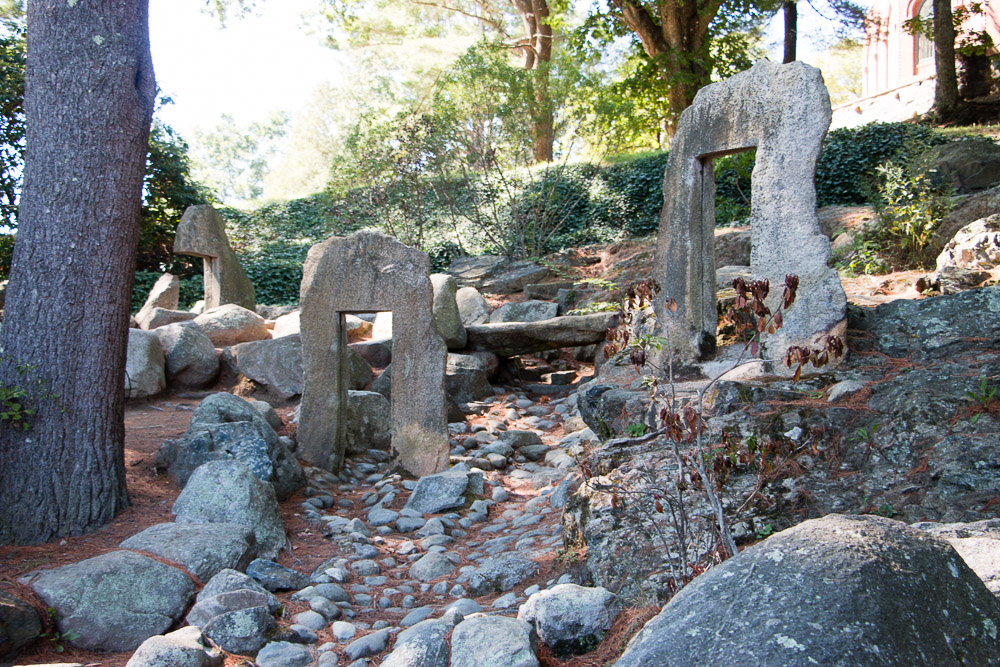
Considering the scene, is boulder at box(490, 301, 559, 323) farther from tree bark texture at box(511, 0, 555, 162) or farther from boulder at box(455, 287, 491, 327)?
tree bark texture at box(511, 0, 555, 162)

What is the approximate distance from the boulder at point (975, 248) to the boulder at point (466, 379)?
5436 mm

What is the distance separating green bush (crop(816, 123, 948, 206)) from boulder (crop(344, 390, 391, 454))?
31.2 ft

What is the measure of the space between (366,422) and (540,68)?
27.5 feet

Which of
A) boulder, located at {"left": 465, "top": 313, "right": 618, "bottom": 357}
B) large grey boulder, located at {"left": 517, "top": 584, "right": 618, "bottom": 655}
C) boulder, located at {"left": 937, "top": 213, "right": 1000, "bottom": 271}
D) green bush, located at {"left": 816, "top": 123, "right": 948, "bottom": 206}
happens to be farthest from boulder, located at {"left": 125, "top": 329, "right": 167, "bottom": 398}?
green bush, located at {"left": 816, "top": 123, "right": 948, "bottom": 206}

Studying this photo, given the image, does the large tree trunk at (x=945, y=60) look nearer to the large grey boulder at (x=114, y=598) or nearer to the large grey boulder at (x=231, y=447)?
the large grey boulder at (x=231, y=447)

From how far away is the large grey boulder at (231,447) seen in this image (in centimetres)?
552

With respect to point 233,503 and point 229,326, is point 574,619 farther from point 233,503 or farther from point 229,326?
point 229,326

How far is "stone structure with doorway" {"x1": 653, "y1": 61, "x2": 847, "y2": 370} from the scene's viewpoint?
554 centimetres

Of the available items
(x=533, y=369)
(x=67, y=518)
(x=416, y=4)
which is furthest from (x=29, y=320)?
(x=416, y=4)

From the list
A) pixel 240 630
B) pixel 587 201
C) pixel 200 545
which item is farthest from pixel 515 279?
pixel 240 630

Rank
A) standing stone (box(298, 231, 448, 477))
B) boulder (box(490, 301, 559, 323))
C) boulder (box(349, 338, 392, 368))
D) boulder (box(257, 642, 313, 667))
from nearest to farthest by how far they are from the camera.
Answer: boulder (box(257, 642, 313, 667))
standing stone (box(298, 231, 448, 477))
boulder (box(349, 338, 392, 368))
boulder (box(490, 301, 559, 323))

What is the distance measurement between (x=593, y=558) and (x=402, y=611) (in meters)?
1.19

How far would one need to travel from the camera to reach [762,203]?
229 inches

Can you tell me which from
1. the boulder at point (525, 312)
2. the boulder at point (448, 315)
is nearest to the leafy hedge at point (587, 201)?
the boulder at point (525, 312)
